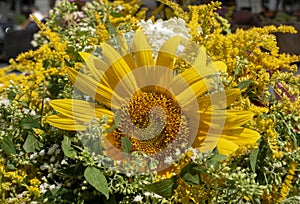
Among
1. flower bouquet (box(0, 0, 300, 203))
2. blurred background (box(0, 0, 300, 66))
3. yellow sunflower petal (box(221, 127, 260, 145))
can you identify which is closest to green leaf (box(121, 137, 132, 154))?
flower bouquet (box(0, 0, 300, 203))

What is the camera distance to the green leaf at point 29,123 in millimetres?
626

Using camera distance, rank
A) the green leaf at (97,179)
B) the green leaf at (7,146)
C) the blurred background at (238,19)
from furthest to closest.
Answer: the blurred background at (238,19) < the green leaf at (7,146) < the green leaf at (97,179)

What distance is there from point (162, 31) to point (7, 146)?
9.2 inches

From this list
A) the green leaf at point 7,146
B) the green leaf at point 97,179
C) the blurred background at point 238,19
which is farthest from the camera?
the blurred background at point 238,19

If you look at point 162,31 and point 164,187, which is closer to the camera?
point 164,187

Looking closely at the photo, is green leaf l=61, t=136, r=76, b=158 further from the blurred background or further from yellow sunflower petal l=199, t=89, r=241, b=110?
the blurred background

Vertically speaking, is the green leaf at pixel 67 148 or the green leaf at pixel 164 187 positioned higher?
the green leaf at pixel 67 148

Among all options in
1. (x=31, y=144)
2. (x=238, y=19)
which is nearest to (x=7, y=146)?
(x=31, y=144)

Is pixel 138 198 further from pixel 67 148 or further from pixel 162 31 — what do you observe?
pixel 162 31

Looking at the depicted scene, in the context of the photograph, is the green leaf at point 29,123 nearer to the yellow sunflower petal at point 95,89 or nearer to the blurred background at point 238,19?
the yellow sunflower petal at point 95,89

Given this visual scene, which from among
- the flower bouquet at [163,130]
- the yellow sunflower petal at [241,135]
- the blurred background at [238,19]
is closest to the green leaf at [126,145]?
the flower bouquet at [163,130]

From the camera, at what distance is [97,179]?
1.72ft

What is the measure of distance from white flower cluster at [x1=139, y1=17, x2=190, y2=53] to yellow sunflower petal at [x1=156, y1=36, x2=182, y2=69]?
0.16 feet

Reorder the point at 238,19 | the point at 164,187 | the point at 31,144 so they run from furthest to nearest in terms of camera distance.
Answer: the point at 238,19 < the point at 31,144 < the point at 164,187
